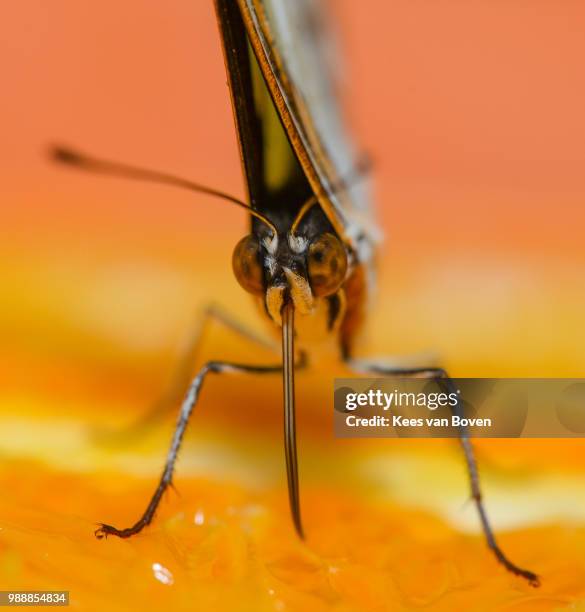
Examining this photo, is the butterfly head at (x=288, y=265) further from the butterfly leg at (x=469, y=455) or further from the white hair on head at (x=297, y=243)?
the butterfly leg at (x=469, y=455)

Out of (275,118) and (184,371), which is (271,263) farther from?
(184,371)

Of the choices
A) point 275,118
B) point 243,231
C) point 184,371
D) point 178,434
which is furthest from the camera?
point 243,231

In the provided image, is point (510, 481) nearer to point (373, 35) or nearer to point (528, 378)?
point (528, 378)

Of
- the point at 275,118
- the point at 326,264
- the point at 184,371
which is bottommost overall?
the point at 184,371

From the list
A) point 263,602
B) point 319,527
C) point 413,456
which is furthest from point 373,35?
point 263,602

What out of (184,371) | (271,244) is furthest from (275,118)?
(184,371)

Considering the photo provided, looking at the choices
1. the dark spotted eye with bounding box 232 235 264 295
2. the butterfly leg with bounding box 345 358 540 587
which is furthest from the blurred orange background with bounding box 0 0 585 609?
the dark spotted eye with bounding box 232 235 264 295
